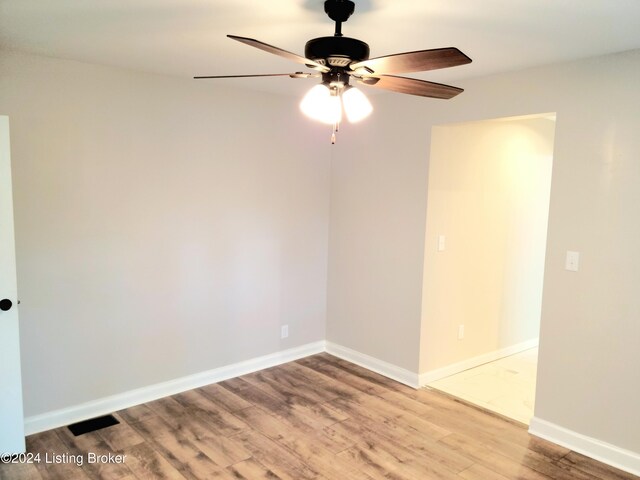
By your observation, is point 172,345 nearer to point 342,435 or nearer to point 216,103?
point 342,435

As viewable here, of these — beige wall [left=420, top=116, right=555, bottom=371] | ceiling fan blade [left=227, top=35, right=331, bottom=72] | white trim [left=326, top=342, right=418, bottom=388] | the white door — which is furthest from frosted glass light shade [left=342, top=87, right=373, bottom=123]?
white trim [left=326, top=342, right=418, bottom=388]

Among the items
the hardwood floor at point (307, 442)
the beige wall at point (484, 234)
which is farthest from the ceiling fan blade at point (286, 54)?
the hardwood floor at point (307, 442)

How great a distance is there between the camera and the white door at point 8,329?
2.56m

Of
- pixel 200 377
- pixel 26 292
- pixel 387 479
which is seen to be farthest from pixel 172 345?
pixel 387 479

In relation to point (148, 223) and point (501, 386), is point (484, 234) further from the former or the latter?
point (148, 223)

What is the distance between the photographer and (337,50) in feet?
5.81

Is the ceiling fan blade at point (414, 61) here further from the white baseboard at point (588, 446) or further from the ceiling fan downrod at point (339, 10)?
the white baseboard at point (588, 446)

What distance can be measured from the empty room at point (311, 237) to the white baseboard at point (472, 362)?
26mm

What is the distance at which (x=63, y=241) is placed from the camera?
300 centimetres

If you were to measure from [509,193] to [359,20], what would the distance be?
2686 millimetres

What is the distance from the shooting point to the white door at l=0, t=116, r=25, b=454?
2.56 m

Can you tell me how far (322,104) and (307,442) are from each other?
2.10 metres

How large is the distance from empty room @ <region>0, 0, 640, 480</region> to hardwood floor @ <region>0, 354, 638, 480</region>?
0.06 ft

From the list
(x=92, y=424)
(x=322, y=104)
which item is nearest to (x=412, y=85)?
(x=322, y=104)
